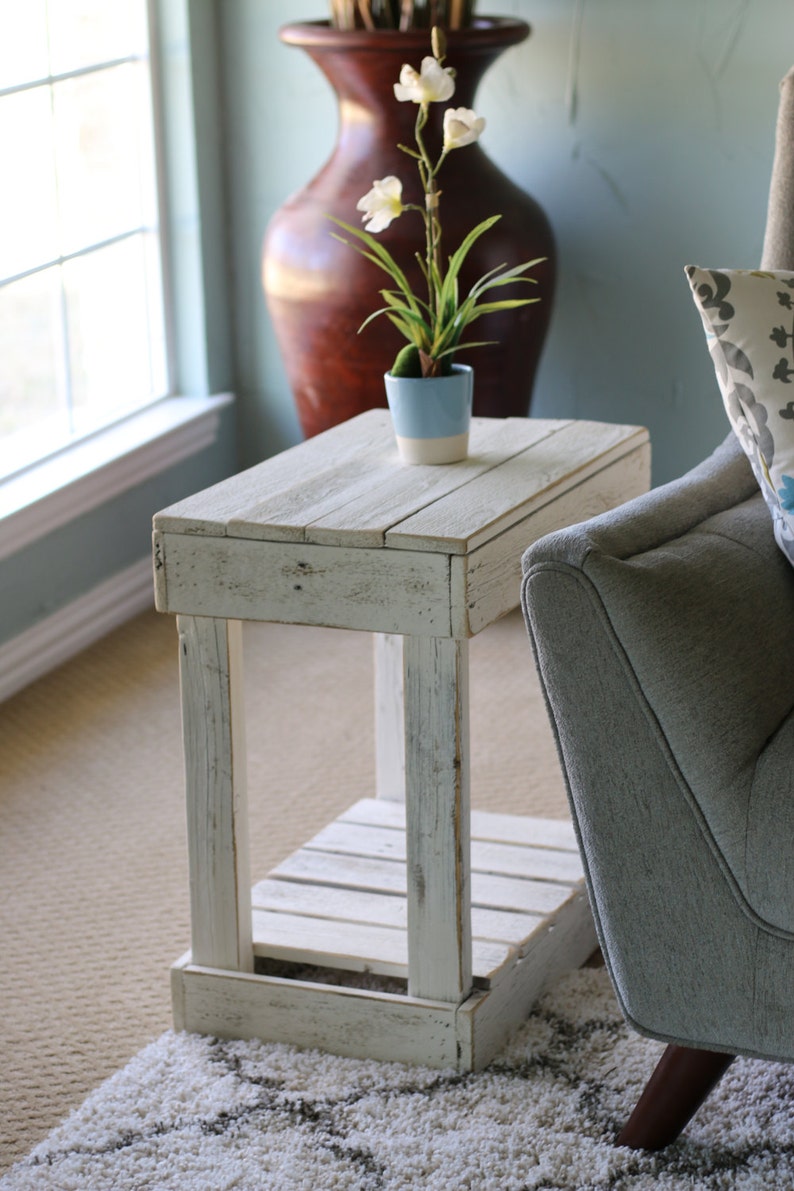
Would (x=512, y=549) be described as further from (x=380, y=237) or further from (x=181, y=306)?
(x=181, y=306)

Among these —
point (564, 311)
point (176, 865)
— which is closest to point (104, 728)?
point (176, 865)

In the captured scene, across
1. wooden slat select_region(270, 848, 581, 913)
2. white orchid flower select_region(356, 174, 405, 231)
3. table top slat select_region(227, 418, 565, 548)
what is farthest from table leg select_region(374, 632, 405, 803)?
white orchid flower select_region(356, 174, 405, 231)

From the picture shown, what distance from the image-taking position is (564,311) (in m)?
2.81

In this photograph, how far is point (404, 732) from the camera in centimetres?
155

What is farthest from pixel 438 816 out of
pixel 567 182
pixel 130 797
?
pixel 567 182

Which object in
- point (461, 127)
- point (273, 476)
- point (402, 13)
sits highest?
point (402, 13)

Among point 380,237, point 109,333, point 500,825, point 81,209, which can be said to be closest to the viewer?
point 500,825

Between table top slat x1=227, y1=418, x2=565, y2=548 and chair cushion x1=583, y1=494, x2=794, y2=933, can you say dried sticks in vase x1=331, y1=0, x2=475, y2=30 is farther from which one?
chair cushion x1=583, y1=494, x2=794, y2=933

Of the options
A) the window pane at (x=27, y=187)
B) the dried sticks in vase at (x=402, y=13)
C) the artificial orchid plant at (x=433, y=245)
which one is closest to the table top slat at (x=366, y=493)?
the artificial orchid plant at (x=433, y=245)

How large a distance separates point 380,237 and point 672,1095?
154 centimetres

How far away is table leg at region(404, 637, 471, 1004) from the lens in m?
1.42

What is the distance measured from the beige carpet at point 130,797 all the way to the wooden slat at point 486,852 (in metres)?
0.17

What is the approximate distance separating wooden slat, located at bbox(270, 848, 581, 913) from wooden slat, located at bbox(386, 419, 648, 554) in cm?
42

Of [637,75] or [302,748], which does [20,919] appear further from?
[637,75]
